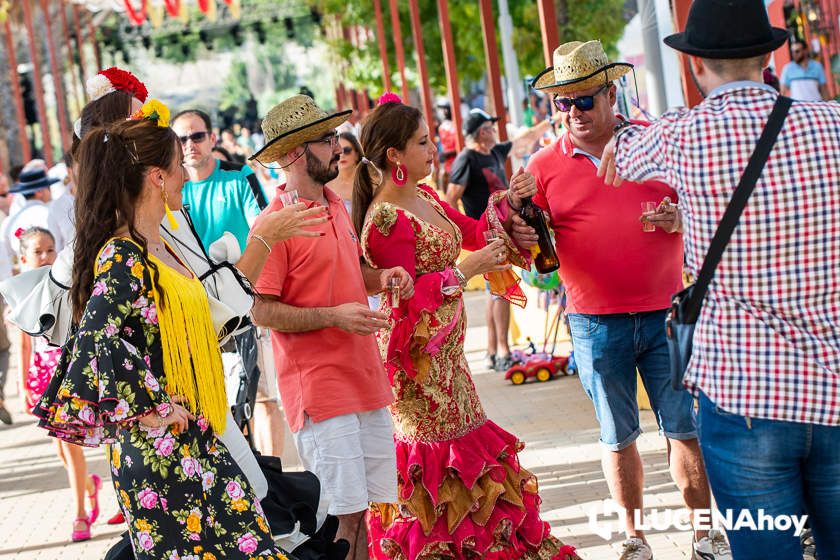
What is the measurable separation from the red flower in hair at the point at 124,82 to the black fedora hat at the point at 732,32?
244 centimetres

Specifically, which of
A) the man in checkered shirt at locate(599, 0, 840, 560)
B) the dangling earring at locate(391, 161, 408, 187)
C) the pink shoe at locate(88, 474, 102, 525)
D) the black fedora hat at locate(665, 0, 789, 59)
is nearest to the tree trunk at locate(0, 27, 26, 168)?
the pink shoe at locate(88, 474, 102, 525)

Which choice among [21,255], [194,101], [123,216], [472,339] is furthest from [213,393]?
[194,101]

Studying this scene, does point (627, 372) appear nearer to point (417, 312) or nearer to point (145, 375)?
point (417, 312)

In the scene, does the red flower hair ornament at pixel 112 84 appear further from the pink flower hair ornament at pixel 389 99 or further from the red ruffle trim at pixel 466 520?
the red ruffle trim at pixel 466 520

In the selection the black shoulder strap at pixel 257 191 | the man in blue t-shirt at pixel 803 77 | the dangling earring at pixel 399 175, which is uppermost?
the man in blue t-shirt at pixel 803 77

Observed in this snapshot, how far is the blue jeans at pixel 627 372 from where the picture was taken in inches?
210

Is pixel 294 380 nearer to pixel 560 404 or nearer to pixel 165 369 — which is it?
pixel 165 369

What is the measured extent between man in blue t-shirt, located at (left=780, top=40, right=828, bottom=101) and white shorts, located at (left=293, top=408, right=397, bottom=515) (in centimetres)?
A: 1138

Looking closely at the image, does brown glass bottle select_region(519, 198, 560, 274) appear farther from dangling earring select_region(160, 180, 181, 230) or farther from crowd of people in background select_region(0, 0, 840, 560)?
dangling earring select_region(160, 180, 181, 230)

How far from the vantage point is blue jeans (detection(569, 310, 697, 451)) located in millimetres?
5340

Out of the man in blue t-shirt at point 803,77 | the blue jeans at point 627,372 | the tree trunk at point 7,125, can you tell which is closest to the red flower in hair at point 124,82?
the blue jeans at point 627,372

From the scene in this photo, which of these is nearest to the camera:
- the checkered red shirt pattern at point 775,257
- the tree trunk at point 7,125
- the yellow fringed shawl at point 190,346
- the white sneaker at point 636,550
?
the checkered red shirt pattern at point 775,257

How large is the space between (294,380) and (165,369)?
115 centimetres

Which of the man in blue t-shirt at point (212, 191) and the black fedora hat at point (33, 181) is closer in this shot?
the man in blue t-shirt at point (212, 191)
